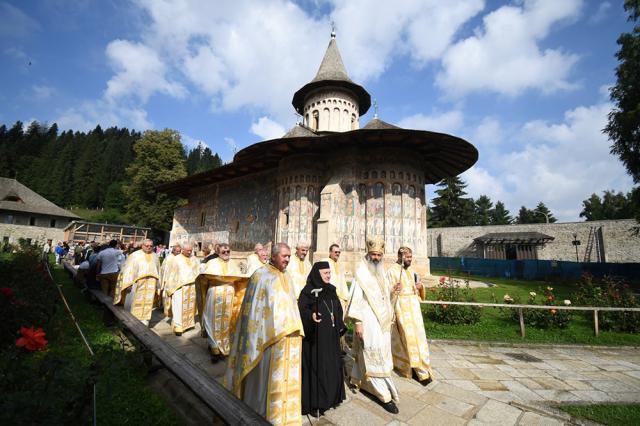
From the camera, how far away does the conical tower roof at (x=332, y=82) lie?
19.1 meters

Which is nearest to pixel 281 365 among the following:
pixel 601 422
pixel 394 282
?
pixel 394 282

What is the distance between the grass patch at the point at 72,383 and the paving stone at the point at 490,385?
146 inches

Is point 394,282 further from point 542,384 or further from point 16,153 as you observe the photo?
point 16,153

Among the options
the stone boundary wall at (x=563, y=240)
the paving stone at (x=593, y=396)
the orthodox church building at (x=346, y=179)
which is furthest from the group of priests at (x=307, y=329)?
the stone boundary wall at (x=563, y=240)

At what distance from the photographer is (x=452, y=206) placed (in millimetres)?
41344

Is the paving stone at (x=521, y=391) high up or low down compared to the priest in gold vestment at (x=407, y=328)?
down

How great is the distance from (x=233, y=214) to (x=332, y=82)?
434 inches

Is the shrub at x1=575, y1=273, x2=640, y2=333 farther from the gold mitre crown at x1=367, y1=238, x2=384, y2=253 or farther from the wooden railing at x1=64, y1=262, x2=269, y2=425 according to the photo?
the wooden railing at x1=64, y1=262, x2=269, y2=425

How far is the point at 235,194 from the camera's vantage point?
21.1m

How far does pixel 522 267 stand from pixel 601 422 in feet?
62.6

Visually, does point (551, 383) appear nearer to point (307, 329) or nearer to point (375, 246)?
point (375, 246)

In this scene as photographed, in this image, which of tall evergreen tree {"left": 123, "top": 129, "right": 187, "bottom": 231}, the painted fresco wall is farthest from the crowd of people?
tall evergreen tree {"left": 123, "top": 129, "right": 187, "bottom": 231}

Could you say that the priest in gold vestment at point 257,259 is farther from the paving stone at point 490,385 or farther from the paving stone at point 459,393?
the paving stone at point 490,385

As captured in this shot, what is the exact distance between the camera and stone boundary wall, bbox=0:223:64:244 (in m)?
28.1
